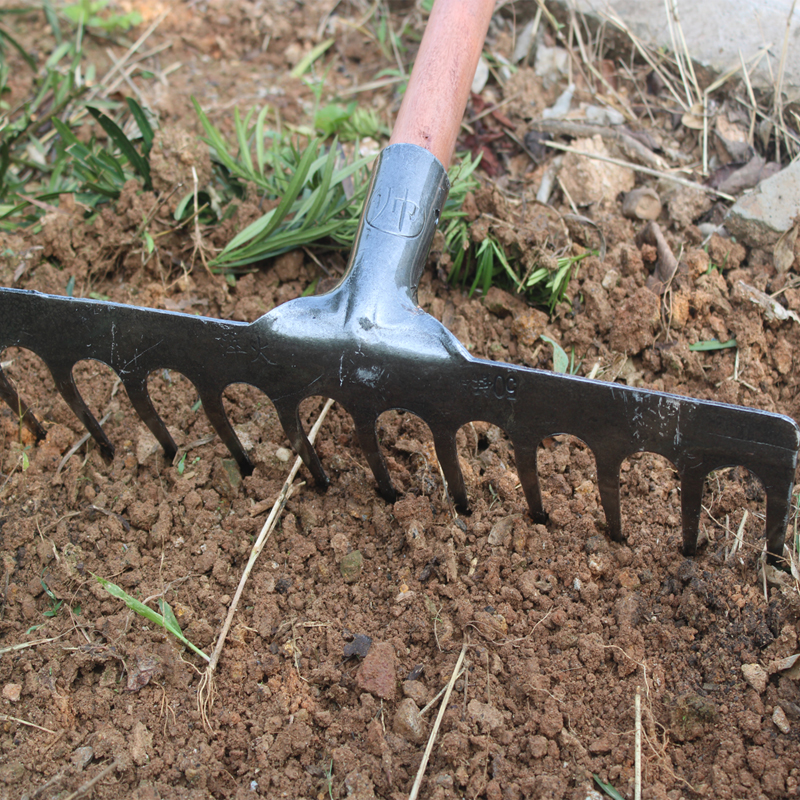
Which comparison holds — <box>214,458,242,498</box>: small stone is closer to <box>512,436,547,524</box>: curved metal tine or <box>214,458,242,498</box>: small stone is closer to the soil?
the soil

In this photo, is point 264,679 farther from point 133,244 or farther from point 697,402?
point 133,244

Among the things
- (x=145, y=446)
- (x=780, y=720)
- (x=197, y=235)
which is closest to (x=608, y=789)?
(x=780, y=720)

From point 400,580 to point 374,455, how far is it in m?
0.27

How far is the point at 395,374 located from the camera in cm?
144

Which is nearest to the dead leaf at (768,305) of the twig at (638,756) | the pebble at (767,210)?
the pebble at (767,210)

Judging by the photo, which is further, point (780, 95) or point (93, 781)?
point (780, 95)

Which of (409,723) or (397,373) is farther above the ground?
(397,373)

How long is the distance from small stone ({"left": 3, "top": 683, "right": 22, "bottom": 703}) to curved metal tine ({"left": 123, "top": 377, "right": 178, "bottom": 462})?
0.56 meters

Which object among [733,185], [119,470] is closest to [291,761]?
[119,470]

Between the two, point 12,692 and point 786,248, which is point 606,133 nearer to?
point 786,248

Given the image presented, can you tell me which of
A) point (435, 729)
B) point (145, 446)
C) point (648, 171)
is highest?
point (648, 171)

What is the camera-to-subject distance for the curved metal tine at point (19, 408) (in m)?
1.68

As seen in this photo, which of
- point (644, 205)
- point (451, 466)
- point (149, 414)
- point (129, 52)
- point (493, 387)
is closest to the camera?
point (493, 387)

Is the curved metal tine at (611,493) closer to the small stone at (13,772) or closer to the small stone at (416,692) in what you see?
the small stone at (416,692)
